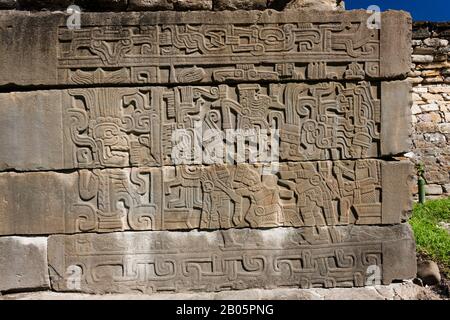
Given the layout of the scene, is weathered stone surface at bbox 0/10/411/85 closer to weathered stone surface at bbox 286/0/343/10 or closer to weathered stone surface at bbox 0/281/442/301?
weathered stone surface at bbox 286/0/343/10

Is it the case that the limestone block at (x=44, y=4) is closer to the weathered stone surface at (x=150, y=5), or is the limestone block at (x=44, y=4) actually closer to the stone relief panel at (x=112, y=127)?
the weathered stone surface at (x=150, y=5)

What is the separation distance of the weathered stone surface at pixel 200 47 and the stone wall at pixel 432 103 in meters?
5.17

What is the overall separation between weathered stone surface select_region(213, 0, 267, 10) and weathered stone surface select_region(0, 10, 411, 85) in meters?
0.28

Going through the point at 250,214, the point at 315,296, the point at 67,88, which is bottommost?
the point at 315,296

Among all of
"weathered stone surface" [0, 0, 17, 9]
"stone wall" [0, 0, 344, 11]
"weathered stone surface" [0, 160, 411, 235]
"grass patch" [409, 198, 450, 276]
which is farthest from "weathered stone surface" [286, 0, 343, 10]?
"grass patch" [409, 198, 450, 276]

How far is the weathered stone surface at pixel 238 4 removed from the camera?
3375mm

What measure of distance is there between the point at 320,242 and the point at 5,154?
281 centimetres

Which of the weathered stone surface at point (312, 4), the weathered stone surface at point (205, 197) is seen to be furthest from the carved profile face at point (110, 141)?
the weathered stone surface at point (312, 4)

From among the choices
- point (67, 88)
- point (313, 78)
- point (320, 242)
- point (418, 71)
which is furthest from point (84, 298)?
point (418, 71)

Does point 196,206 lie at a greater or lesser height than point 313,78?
lesser

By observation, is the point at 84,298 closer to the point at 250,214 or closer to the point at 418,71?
the point at 250,214

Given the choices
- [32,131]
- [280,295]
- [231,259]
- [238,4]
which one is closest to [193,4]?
[238,4]

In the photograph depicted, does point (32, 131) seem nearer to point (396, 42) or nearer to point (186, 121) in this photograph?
point (186, 121)

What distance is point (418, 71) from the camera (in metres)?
7.71
